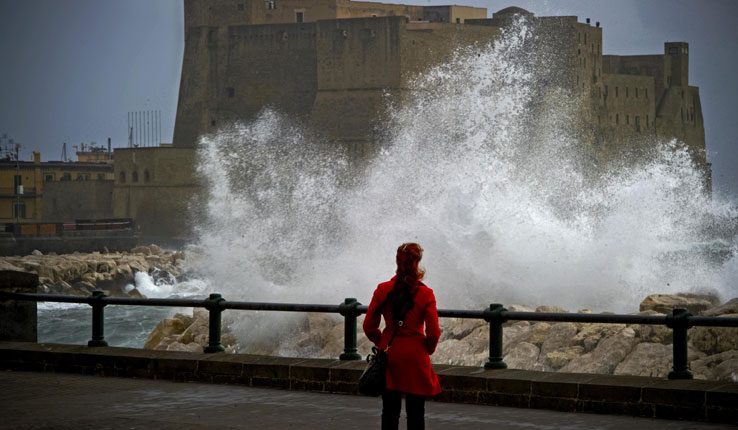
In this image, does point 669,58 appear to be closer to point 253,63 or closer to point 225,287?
point 253,63

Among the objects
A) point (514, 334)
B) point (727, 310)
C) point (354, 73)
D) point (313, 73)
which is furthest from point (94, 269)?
point (727, 310)

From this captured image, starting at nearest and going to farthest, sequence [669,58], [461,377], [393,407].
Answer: [393,407] < [461,377] < [669,58]

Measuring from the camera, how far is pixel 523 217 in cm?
2023

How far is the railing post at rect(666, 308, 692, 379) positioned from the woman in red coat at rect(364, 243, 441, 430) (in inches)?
62.3

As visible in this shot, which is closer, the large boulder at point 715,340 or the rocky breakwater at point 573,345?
the rocky breakwater at point 573,345

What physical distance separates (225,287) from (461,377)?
15253 millimetres

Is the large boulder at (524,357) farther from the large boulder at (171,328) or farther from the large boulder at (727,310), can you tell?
the large boulder at (171,328)

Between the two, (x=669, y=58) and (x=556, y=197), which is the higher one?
(x=669, y=58)

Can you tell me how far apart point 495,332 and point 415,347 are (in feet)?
5.93

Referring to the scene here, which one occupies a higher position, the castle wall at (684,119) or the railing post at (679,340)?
the castle wall at (684,119)

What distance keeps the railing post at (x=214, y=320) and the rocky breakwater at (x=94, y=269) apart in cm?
2630

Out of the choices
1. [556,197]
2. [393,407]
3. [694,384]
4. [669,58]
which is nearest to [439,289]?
[694,384]

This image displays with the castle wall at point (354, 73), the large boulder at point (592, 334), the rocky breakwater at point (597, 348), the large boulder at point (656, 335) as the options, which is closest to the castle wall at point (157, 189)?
the castle wall at point (354, 73)

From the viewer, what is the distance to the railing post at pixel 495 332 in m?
6.77
